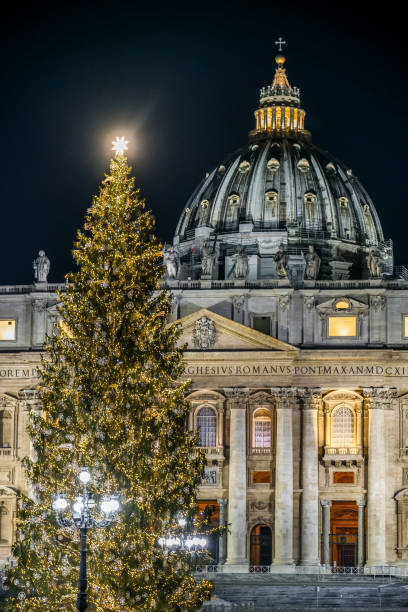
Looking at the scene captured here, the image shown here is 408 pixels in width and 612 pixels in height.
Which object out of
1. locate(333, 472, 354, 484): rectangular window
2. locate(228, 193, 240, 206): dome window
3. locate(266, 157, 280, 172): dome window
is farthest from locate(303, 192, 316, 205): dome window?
locate(333, 472, 354, 484): rectangular window

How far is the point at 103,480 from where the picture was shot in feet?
143

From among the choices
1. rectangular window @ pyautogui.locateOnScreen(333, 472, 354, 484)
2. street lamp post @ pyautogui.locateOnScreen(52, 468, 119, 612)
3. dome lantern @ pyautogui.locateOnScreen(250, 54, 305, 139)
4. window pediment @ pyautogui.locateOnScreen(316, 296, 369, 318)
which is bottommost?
street lamp post @ pyautogui.locateOnScreen(52, 468, 119, 612)

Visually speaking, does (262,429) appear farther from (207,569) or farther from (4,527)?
(4,527)

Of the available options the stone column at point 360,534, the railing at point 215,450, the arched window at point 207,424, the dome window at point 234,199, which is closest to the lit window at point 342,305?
the arched window at point 207,424

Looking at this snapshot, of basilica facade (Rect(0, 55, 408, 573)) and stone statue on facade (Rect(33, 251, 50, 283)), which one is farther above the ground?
stone statue on facade (Rect(33, 251, 50, 283))

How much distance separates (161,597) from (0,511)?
42905 mm

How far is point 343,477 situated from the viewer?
83375 mm

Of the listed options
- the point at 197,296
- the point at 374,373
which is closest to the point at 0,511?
the point at 197,296

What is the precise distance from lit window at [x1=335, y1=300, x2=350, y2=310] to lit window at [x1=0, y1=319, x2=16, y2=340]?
62.2 feet

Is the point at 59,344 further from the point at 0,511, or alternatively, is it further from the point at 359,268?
the point at 359,268

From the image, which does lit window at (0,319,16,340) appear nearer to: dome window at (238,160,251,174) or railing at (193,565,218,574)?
railing at (193,565,218,574)

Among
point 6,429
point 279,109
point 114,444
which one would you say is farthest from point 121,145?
point 279,109

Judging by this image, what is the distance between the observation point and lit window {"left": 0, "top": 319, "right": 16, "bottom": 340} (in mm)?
86562

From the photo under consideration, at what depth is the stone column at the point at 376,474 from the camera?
81375mm
